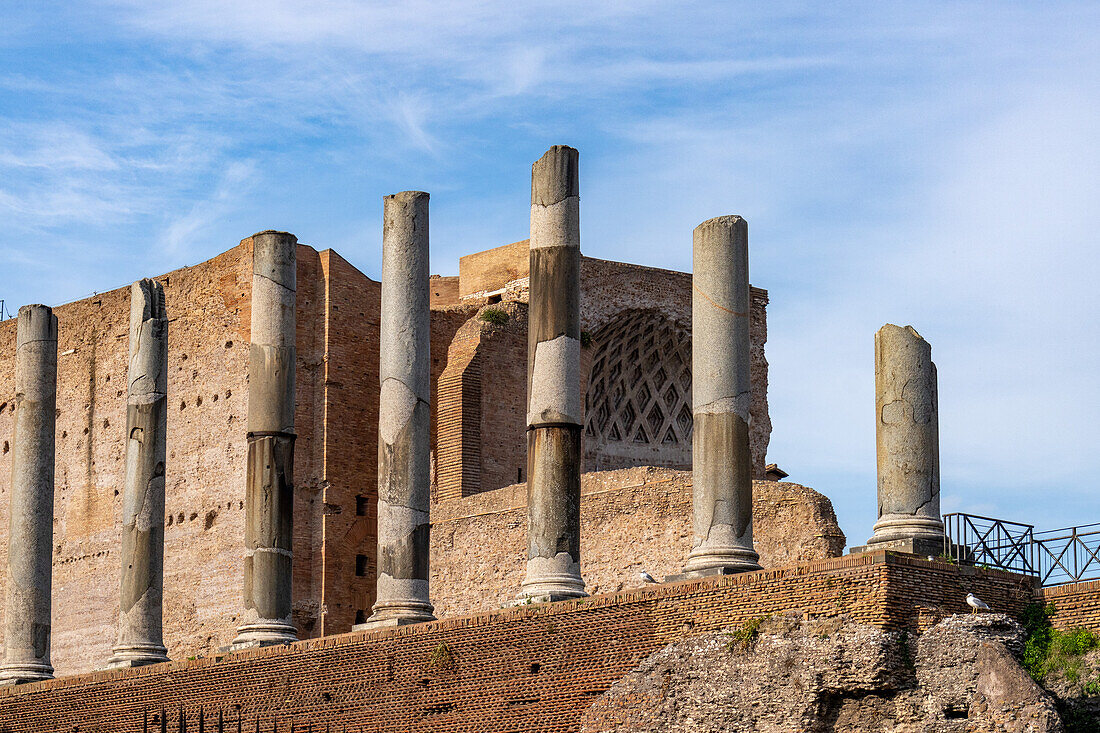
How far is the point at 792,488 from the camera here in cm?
1836

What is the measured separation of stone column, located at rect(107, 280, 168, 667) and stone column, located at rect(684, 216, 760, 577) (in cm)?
689

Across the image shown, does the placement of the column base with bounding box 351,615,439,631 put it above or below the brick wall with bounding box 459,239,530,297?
below

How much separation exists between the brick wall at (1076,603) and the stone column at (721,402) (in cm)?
242

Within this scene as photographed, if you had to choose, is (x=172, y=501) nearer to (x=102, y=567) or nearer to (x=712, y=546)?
(x=102, y=567)

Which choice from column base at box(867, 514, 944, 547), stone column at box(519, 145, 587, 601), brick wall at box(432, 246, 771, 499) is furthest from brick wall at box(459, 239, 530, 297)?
column base at box(867, 514, 944, 547)

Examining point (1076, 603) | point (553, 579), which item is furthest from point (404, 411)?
point (1076, 603)

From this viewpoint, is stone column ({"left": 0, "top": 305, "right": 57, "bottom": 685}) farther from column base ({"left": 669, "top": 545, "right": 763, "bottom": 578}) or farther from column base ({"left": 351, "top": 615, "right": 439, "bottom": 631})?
column base ({"left": 669, "top": 545, "right": 763, "bottom": 578})

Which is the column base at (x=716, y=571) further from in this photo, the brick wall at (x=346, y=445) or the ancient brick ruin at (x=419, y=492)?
the brick wall at (x=346, y=445)

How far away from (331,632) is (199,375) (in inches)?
164

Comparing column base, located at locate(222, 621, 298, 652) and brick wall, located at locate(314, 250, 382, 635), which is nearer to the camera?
column base, located at locate(222, 621, 298, 652)

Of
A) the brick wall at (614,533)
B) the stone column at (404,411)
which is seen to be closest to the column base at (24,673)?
the brick wall at (614,533)

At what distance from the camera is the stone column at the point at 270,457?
59.4ft

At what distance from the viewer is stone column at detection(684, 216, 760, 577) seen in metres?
14.2

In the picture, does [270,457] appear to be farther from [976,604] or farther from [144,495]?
[976,604]
